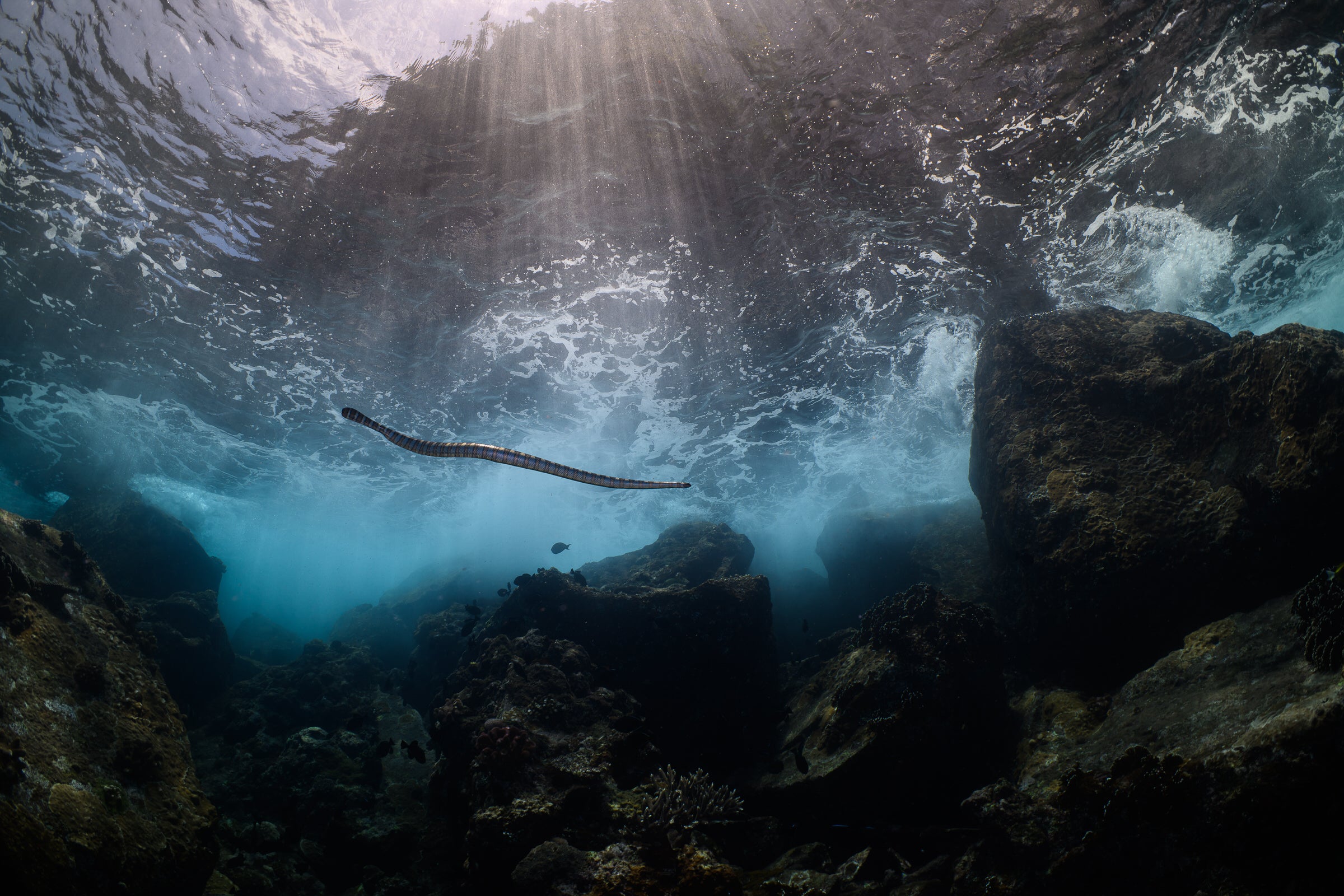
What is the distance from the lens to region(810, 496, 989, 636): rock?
17.0m

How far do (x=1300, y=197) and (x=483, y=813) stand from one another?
23.9 m

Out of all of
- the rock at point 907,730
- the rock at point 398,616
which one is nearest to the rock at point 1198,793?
the rock at point 907,730

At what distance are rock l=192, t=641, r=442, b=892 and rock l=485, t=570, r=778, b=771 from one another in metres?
4.01

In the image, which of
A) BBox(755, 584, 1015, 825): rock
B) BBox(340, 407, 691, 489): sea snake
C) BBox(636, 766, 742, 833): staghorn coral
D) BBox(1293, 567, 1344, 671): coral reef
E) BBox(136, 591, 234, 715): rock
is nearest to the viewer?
BBox(1293, 567, 1344, 671): coral reef

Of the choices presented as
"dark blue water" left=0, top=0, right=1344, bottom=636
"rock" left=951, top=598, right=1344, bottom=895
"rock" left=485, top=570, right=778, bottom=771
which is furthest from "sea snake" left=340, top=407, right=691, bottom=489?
"dark blue water" left=0, top=0, right=1344, bottom=636

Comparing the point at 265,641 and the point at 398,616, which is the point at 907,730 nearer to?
the point at 398,616

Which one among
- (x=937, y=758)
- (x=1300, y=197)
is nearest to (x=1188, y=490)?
(x=937, y=758)

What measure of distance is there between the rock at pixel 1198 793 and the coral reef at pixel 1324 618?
185 millimetres

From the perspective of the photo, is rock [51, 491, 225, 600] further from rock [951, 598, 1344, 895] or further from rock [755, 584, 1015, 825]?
rock [951, 598, 1344, 895]

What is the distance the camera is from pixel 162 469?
30672 mm

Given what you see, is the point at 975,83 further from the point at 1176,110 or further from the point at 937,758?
the point at 937,758

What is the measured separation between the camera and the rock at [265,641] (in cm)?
2822

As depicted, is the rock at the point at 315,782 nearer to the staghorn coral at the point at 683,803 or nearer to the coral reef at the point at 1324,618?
the staghorn coral at the point at 683,803

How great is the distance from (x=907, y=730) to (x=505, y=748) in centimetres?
630
